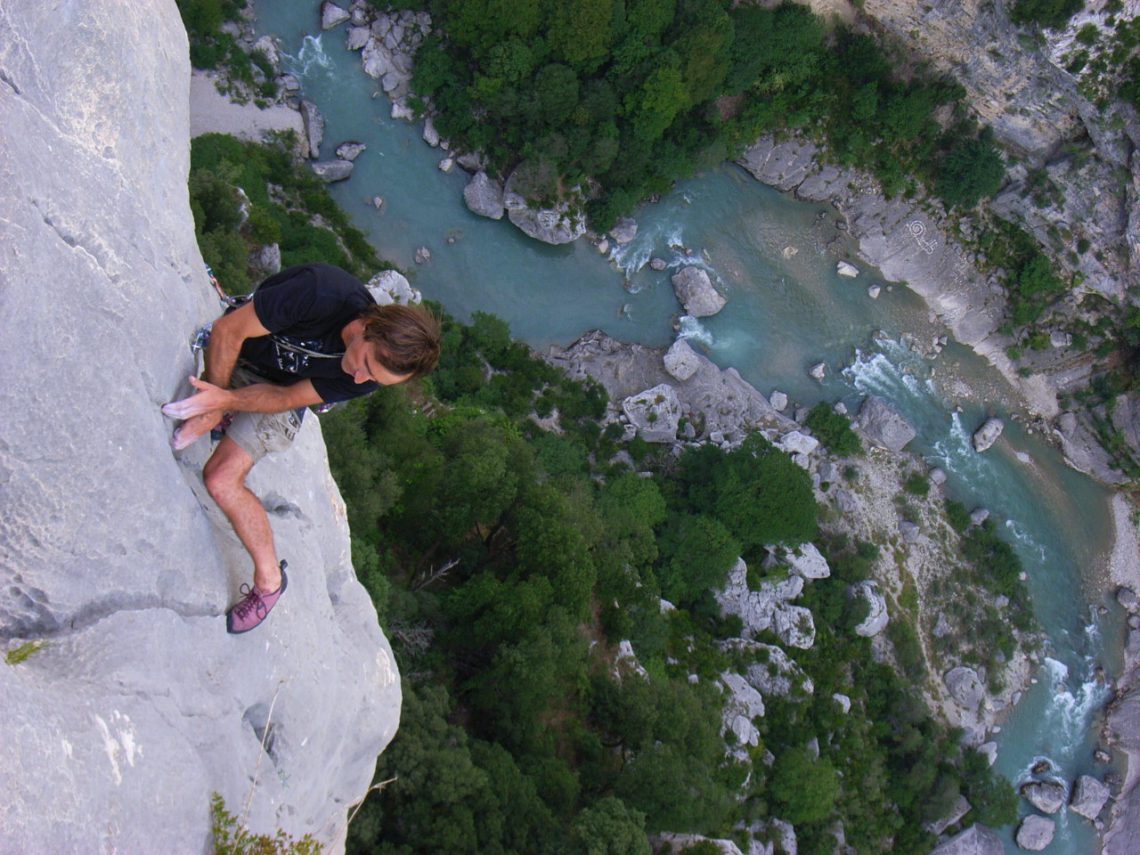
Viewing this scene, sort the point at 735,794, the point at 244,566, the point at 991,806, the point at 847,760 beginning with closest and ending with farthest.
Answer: the point at 244,566, the point at 735,794, the point at 847,760, the point at 991,806

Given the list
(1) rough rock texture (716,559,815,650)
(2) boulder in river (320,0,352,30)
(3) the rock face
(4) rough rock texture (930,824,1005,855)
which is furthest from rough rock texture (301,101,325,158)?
(4) rough rock texture (930,824,1005,855)

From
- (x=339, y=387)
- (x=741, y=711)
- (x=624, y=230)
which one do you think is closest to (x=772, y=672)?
(x=741, y=711)

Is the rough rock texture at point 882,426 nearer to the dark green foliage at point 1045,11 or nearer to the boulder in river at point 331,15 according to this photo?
the dark green foliage at point 1045,11

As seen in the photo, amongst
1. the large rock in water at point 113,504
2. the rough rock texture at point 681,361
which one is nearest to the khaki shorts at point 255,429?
the large rock in water at point 113,504

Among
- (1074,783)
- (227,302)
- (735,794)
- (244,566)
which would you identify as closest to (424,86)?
(227,302)

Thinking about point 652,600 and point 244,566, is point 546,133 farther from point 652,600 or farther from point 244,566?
point 244,566

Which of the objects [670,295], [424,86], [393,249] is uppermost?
[424,86]
